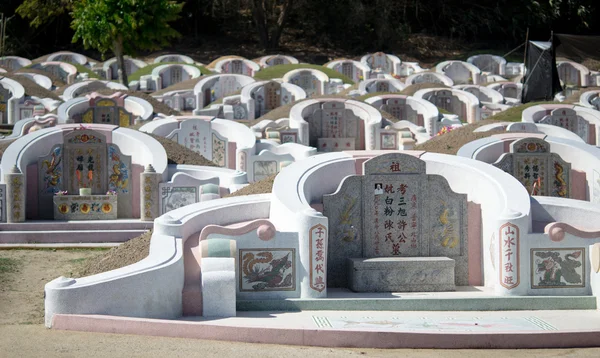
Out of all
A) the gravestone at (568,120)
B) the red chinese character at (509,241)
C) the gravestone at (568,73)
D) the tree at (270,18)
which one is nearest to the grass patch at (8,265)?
the red chinese character at (509,241)

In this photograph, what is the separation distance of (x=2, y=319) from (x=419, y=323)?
4.61 metres

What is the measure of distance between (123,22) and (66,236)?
2380 cm

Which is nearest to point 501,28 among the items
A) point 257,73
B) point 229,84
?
point 257,73

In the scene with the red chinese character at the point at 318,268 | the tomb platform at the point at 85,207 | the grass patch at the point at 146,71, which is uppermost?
the grass patch at the point at 146,71

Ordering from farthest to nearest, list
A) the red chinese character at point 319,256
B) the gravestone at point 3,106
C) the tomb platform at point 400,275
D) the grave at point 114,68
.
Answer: the grave at point 114,68, the gravestone at point 3,106, the tomb platform at point 400,275, the red chinese character at point 319,256

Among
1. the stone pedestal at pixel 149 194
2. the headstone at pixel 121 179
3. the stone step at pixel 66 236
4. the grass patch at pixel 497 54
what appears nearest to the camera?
the stone step at pixel 66 236

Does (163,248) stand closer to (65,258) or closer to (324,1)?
(65,258)

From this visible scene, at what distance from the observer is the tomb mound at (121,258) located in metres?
12.8

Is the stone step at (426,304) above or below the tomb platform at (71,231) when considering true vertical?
below

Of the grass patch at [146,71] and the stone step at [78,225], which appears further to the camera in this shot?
the grass patch at [146,71]

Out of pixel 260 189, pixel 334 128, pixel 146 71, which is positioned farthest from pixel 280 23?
pixel 260 189

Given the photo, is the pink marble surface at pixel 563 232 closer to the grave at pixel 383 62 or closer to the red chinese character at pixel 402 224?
the red chinese character at pixel 402 224

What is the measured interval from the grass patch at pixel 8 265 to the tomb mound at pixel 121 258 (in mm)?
1307

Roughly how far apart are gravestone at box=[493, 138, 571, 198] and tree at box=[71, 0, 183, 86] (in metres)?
24.9
